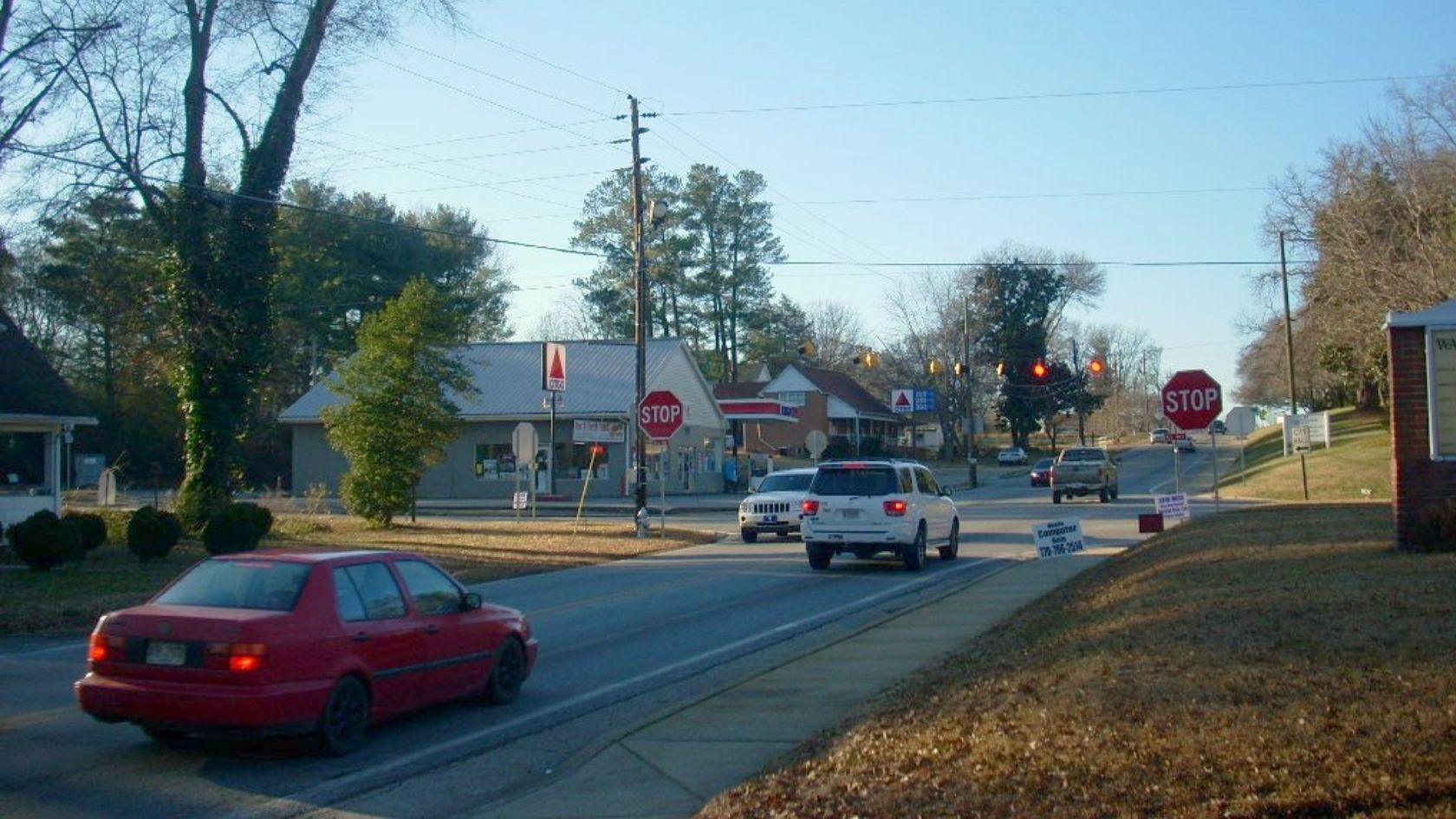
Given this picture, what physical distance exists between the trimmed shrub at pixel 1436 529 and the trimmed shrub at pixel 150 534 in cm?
2081

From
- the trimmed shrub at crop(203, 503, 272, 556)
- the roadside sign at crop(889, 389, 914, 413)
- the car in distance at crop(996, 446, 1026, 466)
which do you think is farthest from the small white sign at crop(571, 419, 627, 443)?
the car in distance at crop(996, 446, 1026, 466)

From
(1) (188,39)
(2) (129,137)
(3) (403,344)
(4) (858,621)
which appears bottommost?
(4) (858,621)

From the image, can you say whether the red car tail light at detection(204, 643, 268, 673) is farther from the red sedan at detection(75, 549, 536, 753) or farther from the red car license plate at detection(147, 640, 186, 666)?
the red car license plate at detection(147, 640, 186, 666)

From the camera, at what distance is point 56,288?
53.8 m

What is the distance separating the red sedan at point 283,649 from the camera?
8586mm

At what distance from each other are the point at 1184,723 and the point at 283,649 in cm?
548

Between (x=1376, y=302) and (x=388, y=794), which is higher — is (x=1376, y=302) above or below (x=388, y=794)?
above

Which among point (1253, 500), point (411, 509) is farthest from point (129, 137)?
point (1253, 500)

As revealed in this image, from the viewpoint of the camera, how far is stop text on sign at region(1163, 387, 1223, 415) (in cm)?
2300

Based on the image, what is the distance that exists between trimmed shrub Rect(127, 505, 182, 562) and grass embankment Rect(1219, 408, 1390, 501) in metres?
31.0

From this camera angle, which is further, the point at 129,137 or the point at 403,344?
the point at 403,344

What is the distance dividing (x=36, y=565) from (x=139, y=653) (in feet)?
53.4

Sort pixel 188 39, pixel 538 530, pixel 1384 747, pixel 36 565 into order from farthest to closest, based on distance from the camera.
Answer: pixel 538 530, pixel 188 39, pixel 36 565, pixel 1384 747

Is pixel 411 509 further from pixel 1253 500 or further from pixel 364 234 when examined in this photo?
pixel 364 234
